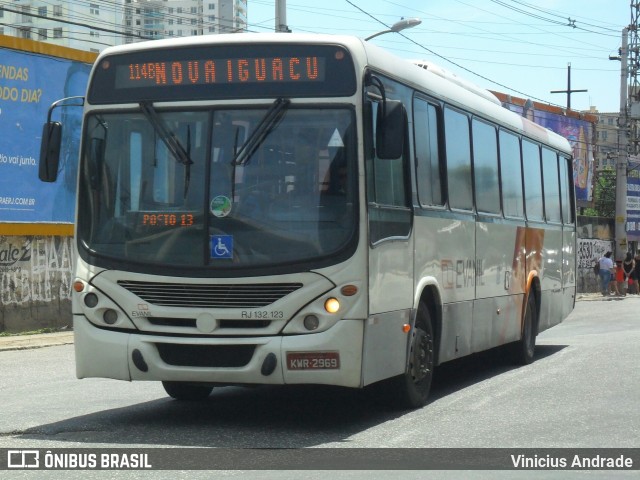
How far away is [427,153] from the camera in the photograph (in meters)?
11.5

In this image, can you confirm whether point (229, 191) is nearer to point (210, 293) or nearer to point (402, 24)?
point (210, 293)

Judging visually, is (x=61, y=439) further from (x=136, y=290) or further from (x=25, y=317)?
(x=25, y=317)

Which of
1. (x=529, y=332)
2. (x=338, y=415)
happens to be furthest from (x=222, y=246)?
(x=529, y=332)

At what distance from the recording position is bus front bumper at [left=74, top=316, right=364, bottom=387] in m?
9.27

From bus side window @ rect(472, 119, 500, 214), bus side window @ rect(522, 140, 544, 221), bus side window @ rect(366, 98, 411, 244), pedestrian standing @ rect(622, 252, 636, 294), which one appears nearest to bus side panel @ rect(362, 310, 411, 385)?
bus side window @ rect(366, 98, 411, 244)

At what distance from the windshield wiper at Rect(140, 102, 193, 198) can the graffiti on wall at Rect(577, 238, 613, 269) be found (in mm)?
41927

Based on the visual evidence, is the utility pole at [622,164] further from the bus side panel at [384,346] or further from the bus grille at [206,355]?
the bus grille at [206,355]

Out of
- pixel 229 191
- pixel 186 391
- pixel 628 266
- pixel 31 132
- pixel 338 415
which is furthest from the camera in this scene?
pixel 628 266

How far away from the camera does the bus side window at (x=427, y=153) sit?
1120 cm

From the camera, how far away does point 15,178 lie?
24172mm

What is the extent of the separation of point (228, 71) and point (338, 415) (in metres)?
3.12

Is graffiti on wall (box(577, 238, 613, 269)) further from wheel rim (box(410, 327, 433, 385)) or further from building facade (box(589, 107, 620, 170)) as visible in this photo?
wheel rim (box(410, 327, 433, 385))

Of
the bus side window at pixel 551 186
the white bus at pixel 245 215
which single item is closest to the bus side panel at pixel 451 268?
the white bus at pixel 245 215

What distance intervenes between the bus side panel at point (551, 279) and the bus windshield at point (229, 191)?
792cm
